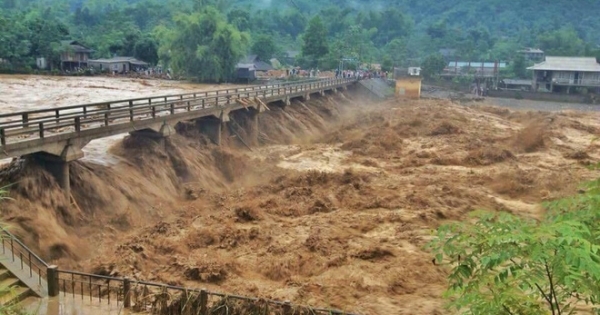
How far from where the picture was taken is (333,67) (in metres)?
86.8

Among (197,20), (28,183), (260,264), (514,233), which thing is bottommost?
(260,264)

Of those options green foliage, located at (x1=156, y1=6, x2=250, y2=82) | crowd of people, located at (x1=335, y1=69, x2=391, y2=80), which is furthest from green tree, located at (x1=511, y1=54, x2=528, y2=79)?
green foliage, located at (x1=156, y1=6, x2=250, y2=82)

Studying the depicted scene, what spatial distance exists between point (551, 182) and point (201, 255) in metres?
18.4

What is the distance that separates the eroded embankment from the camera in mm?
15336

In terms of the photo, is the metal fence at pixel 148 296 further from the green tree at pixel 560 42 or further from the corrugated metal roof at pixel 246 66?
the green tree at pixel 560 42

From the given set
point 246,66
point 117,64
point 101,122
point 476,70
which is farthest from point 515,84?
point 101,122

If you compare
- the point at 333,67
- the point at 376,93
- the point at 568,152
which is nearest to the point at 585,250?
the point at 568,152

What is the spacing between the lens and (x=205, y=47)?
2717 inches

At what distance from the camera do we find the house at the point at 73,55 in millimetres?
77894

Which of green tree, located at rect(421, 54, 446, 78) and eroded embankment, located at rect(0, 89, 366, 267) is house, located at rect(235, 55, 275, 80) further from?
eroded embankment, located at rect(0, 89, 366, 267)

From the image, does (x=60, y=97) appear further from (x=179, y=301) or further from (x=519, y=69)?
(x=519, y=69)

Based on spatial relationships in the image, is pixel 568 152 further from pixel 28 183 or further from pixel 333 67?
pixel 333 67


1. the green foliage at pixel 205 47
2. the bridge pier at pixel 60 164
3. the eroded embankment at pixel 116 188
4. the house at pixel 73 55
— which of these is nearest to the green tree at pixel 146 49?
the house at pixel 73 55

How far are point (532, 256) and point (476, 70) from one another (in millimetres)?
88209
